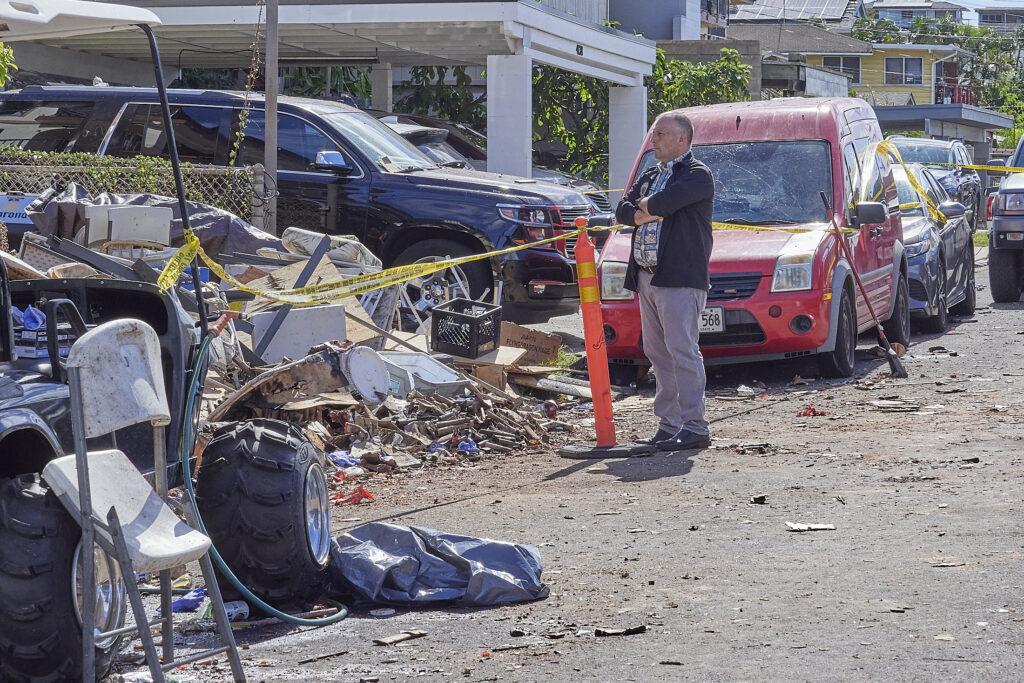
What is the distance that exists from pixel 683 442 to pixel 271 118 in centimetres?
588

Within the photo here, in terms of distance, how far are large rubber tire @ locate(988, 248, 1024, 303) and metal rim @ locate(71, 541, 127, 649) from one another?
14780 mm

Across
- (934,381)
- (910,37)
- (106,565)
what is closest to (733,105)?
(934,381)

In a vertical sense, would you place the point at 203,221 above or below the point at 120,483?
above

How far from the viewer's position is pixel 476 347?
33.8 feet

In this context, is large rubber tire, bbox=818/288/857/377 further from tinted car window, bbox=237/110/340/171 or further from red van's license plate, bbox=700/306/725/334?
tinted car window, bbox=237/110/340/171

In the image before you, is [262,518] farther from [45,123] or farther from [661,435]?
[45,123]

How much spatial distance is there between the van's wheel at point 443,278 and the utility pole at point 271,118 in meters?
1.21

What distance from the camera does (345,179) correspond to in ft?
43.2

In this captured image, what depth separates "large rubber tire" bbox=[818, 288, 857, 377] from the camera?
11.1m

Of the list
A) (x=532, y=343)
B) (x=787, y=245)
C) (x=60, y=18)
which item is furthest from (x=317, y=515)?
(x=787, y=245)

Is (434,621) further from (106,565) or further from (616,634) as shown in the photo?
(106,565)

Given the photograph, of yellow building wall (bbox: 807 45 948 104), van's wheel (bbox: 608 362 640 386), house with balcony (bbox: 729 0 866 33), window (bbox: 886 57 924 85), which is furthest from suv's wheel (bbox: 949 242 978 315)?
window (bbox: 886 57 924 85)

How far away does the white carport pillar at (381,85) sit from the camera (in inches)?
865

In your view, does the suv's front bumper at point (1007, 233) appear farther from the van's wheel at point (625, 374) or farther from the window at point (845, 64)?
the window at point (845, 64)
